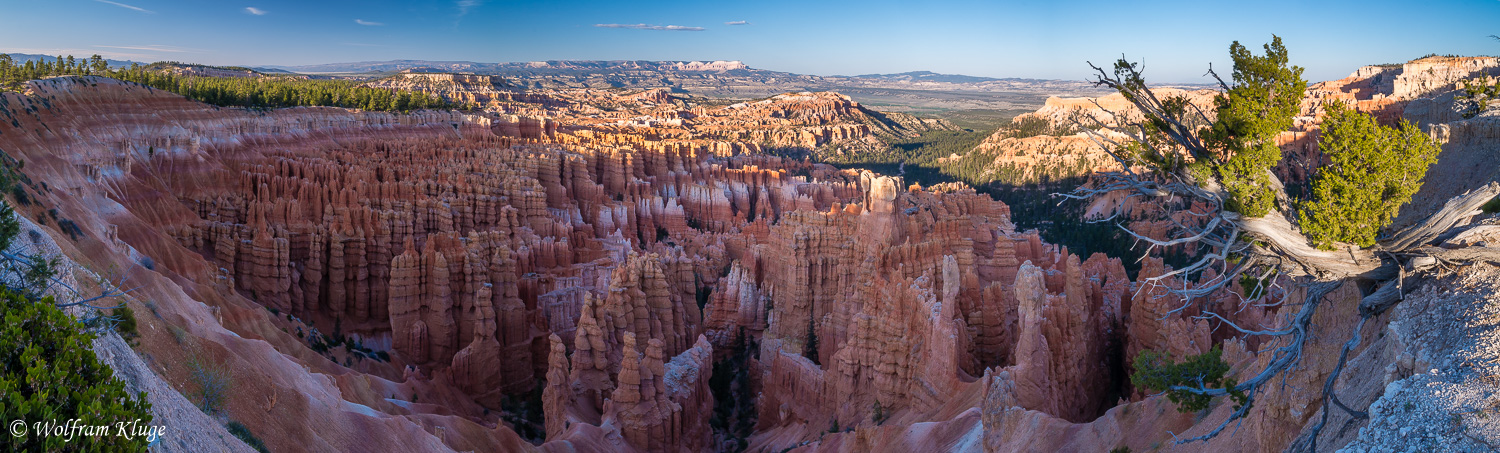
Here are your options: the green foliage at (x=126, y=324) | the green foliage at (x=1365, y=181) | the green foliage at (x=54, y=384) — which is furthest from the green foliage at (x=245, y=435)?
the green foliage at (x=1365, y=181)

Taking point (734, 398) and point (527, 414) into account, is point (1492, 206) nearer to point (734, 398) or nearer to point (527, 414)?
point (734, 398)

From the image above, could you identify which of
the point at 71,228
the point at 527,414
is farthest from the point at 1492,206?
the point at 71,228

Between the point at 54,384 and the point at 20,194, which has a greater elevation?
the point at 20,194

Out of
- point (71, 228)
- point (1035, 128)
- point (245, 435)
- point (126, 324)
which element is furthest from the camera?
point (1035, 128)

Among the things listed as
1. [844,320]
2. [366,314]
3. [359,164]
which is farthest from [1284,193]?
[359,164]

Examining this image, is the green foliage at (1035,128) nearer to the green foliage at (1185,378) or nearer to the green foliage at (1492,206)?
the green foliage at (1185,378)

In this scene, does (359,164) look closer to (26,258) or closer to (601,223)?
(601,223)

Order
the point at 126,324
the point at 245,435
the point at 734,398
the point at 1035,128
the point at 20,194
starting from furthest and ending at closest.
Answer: the point at 1035,128 < the point at 734,398 < the point at 20,194 < the point at 245,435 < the point at 126,324

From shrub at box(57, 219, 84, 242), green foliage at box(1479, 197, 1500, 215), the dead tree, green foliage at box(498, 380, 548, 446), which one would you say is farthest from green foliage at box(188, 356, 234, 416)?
green foliage at box(1479, 197, 1500, 215)
